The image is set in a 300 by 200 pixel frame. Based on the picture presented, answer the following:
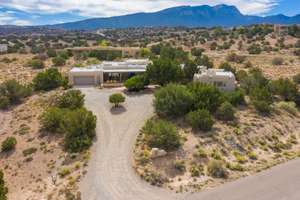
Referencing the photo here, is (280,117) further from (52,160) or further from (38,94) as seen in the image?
(38,94)

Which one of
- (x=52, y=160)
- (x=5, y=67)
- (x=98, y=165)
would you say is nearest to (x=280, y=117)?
(x=98, y=165)

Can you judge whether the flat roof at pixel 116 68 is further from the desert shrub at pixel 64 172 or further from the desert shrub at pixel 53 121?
the desert shrub at pixel 64 172

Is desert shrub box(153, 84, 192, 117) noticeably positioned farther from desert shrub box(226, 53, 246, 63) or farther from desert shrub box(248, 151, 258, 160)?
desert shrub box(226, 53, 246, 63)

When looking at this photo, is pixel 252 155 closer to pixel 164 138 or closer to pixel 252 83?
pixel 164 138

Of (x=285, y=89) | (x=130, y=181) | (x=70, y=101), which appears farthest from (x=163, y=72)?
(x=130, y=181)

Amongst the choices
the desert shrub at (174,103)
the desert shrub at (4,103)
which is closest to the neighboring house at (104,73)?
the desert shrub at (4,103)
